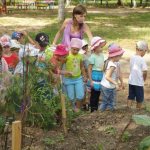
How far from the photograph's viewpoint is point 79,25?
7.53 m

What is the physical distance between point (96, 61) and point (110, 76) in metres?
0.43

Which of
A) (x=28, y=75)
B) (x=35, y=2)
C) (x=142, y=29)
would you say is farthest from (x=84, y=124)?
(x=35, y=2)

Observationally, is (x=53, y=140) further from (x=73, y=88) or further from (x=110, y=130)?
(x=73, y=88)

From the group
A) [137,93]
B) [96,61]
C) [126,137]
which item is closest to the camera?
[126,137]

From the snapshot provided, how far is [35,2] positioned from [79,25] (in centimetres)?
2751

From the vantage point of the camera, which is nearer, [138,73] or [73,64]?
[73,64]

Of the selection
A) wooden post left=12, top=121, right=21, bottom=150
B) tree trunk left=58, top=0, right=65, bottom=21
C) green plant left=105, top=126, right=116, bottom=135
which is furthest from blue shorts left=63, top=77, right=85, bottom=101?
tree trunk left=58, top=0, right=65, bottom=21

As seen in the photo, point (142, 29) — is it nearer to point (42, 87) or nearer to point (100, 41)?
point (100, 41)

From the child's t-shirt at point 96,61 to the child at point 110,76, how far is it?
0.18 meters

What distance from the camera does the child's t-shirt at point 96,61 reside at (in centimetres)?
698

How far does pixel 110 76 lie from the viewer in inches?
262

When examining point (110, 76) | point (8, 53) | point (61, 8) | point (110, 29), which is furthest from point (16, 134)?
point (61, 8)

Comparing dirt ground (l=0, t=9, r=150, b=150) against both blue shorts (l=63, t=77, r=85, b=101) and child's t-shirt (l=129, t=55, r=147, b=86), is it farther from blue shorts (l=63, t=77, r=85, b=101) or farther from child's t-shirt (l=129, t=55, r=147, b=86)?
child's t-shirt (l=129, t=55, r=147, b=86)

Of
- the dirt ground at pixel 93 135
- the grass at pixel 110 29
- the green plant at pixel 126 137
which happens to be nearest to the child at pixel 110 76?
the dirt ground at pixel 93 135
